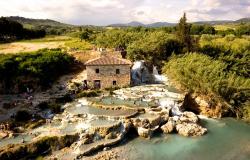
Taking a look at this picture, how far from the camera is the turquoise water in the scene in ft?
105

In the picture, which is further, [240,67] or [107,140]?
[240,67]

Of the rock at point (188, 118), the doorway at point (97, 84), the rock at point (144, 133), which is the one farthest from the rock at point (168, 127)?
the doorway at point (97, 84)

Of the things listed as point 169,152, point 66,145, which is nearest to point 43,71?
point 66,145

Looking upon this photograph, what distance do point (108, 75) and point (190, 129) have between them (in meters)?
17.4

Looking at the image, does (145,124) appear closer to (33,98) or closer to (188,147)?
(188,147)

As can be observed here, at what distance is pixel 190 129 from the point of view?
36875 mm

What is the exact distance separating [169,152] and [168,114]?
292 inches

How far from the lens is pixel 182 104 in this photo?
1704 inches

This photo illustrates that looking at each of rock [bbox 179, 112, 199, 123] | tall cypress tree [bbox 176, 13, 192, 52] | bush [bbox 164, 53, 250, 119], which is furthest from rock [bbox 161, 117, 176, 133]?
tall cypress tree [bbox 176, 13, 192, 52]

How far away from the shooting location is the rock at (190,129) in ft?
120

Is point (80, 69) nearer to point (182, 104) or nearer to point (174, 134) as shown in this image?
point (182, 104)

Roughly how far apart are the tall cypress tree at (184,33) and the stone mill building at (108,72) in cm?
2337

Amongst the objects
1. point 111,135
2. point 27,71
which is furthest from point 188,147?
point 27,71

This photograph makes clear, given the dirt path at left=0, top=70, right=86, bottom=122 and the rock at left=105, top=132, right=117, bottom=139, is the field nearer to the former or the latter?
Answer: the dirt path at left=0, top=70, right=86, bottom=122
